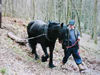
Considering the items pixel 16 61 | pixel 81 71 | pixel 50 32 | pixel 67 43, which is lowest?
pixel 81 71

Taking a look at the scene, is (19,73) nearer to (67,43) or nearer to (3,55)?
(3,55)

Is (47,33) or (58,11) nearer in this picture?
(47,33)

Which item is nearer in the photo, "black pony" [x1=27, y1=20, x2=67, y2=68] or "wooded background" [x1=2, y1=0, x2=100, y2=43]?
"black pony" [x1=27, y1=20, x2=67, y2=68]

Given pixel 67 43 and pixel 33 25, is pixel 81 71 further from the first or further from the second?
pixel 33 25

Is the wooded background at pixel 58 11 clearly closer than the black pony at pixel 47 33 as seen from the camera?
No

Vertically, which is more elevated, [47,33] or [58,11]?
[47,33]

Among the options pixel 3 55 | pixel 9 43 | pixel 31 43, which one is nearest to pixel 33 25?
pixel 31 43

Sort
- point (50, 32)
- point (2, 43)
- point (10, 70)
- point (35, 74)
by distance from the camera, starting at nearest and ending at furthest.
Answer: point (10, 70) → point (35, 74) → point (50, 32) → point (2, 43)

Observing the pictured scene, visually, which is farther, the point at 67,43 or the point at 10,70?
the point at 67,43

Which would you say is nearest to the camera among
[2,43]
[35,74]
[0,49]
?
[35,74]

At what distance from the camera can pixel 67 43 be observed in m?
7.46

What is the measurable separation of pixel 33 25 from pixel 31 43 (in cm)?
105

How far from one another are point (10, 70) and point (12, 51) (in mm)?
2182

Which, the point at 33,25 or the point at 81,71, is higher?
the point at 33,25
